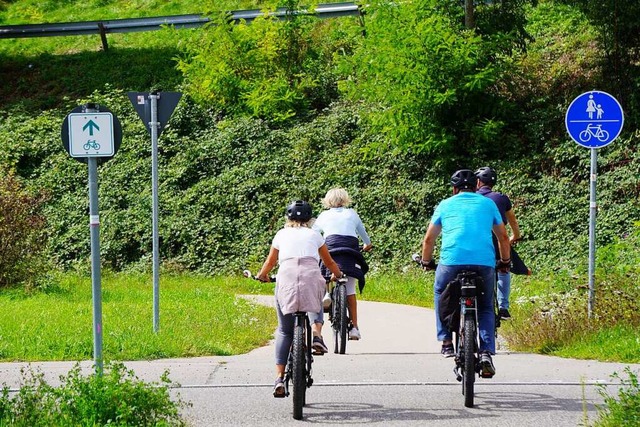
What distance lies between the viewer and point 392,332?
14.3 metres

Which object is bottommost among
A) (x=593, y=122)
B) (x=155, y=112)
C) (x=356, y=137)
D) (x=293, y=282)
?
(x=293, y=282)

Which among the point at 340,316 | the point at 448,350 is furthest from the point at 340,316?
the point at 448,350

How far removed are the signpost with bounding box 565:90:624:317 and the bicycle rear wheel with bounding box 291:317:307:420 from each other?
572cm

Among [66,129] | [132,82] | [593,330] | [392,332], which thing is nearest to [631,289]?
[593,330]

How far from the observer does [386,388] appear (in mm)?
9609

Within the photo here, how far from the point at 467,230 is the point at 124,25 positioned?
29.7 meters

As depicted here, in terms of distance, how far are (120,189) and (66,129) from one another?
1919 cm

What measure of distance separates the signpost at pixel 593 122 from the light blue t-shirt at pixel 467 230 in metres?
4.26

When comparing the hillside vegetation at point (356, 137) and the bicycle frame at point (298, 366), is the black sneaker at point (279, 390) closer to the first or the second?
the bicycle frame at point (298, 366)

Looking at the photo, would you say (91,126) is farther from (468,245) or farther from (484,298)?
(484,298)

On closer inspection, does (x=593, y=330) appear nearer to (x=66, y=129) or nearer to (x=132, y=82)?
(x=66, y=129)

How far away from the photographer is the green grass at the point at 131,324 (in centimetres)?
1220

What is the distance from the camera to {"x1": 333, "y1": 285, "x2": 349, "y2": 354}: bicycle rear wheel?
1209 centimetres

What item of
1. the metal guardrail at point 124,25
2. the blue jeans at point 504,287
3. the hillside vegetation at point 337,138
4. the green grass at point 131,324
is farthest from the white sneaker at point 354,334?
the metal guardrail at point 124,25
